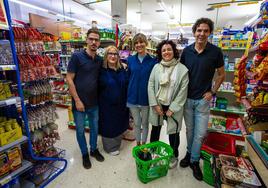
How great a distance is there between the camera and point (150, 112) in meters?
2.06

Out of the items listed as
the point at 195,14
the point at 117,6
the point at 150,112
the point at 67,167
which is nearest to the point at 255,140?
the point at 150,112

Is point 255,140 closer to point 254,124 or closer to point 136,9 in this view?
point 254,124

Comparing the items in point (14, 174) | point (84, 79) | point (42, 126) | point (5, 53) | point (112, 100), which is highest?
point (5, 53)

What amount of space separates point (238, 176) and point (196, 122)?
715 mm

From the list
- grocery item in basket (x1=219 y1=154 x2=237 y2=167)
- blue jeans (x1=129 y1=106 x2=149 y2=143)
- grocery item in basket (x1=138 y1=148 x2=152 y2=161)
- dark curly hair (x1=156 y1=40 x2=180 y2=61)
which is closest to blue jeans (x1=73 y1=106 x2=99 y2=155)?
blue jeans (x1=129 y1=106 x2=149 y2=143)

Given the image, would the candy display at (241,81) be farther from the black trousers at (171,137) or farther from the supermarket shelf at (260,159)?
the black trousers at (171,137)

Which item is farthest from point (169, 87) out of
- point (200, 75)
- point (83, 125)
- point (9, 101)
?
point (9, 101)

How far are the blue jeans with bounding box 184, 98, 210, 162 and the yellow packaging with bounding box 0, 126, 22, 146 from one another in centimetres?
186

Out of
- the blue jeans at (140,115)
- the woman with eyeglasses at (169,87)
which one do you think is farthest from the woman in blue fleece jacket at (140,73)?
the woman with eyeglasses at (169,87)

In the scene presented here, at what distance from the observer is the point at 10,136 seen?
1465mm

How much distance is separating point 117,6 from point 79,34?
6.76ft

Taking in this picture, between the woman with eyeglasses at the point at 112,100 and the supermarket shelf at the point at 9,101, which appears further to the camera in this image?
the woman with eyeglasses at the point at 112,100

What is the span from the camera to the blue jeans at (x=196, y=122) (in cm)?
184

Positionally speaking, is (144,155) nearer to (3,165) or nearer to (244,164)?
(244,164)
